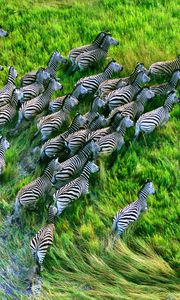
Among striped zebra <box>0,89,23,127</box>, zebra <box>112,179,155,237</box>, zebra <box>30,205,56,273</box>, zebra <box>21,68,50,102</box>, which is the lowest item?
zebra <box>30,205,56,273</box>

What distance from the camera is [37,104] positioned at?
9328 millimetres

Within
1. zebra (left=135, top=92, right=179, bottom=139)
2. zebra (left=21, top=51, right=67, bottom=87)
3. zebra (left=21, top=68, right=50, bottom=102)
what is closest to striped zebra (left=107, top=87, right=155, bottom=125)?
zebra (left=135, top=92, right=179, bottom=139)

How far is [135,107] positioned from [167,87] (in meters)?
0.74

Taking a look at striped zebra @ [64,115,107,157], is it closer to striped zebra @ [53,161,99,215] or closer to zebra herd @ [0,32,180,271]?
zebra herd @ [0,32,180,271]

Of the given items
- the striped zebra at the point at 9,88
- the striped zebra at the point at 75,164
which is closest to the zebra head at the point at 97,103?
the striped zebra at the point at 75,164

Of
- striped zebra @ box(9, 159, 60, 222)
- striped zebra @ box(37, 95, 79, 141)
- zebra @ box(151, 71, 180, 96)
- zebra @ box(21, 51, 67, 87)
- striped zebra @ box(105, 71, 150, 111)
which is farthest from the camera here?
zebra @ box(21, 51, 67, 87)

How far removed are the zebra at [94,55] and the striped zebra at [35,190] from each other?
268 centimetres

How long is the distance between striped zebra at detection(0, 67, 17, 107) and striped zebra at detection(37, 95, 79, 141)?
0.90 meters

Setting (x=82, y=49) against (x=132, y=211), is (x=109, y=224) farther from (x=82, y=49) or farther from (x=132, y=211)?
(x=82, y=49)

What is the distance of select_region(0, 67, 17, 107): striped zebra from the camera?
9.65 m

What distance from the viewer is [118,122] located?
27.8 ft

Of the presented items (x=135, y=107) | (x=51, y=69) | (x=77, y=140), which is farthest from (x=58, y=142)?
(x=51, y=69)

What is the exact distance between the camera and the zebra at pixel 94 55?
10125mm

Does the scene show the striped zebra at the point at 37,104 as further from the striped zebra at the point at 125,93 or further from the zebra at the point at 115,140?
the zebra at the point at 115,140
